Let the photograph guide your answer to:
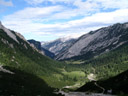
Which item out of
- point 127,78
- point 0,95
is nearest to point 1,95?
point 0,95

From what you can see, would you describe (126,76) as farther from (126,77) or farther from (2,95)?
(2,95)

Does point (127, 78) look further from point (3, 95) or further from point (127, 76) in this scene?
point (3, 95)

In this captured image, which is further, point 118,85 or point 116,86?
point 116,86

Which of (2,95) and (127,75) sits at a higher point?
(127,75)

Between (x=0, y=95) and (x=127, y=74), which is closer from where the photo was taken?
(x=0, y=95)

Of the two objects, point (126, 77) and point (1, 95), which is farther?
point (126, 77)

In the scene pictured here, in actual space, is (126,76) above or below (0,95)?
above

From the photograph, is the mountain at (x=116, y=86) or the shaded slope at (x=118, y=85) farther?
the mountain at (x=116, y=86)

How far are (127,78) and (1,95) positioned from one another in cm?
6838

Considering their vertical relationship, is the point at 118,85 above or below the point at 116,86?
above

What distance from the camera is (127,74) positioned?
108625 millimetres

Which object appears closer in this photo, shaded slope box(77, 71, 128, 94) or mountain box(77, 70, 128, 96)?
shaded slope box(77, 71, 128, 94)

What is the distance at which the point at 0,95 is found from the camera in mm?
73250

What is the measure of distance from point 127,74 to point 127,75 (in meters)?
1.45
